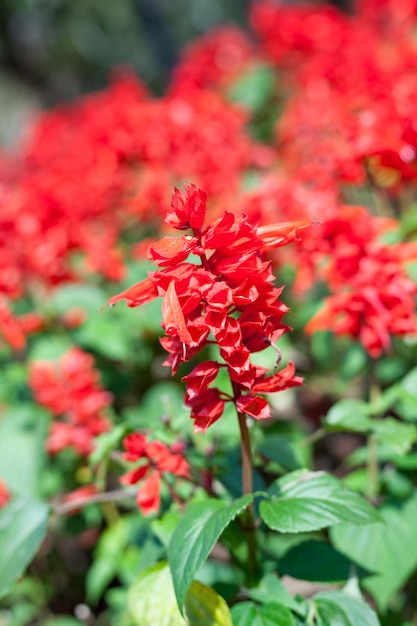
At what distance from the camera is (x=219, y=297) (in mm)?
953

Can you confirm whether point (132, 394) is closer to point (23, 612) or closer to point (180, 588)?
point (23, 612)

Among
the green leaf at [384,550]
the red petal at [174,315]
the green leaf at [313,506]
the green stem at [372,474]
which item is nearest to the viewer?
the red petal at [174,315]

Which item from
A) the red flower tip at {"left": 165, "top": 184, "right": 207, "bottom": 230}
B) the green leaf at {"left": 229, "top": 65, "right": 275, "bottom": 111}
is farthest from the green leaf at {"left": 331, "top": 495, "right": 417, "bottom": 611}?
the green leaf at {"left": 229, "top": 65, "right": 275, "bottom": 111}

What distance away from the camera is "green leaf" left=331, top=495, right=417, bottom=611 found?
140 centimetres

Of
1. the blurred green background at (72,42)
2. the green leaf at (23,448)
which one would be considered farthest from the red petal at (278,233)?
the blurred green background at (72,42)

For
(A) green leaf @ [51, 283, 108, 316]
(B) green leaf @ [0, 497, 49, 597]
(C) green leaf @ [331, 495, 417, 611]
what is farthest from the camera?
(A) green leaf @ [51, 283, 108, 316]

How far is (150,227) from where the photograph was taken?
296cm

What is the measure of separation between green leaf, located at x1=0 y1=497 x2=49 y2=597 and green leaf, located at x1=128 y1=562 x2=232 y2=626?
0.22 metres

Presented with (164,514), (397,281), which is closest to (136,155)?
(397,281)

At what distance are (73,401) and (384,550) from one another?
0.91m

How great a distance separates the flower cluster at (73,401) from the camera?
1.85m

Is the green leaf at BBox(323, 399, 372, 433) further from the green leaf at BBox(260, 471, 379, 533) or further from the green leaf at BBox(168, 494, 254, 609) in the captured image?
the green leaf at BBox(168, 494, 254, 609)

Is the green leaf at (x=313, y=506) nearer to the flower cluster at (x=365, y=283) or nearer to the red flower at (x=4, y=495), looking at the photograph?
the flower cluster at (x=365, y=283)

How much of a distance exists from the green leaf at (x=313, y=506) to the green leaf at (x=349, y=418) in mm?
200
